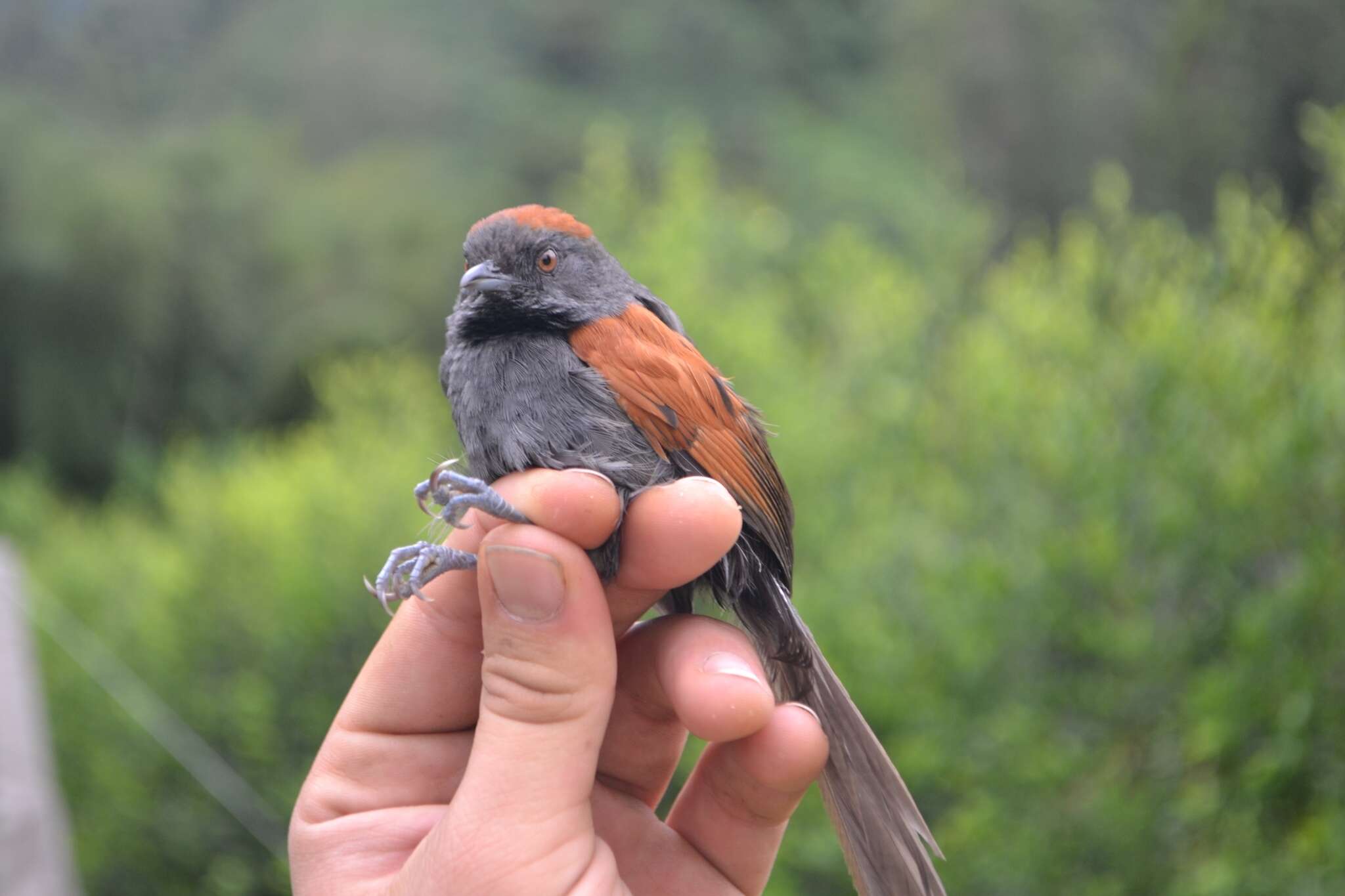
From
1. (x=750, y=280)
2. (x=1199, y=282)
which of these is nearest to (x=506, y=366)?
(x=1199, y=282)

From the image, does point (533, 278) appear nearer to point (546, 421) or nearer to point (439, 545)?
point (546, 421)

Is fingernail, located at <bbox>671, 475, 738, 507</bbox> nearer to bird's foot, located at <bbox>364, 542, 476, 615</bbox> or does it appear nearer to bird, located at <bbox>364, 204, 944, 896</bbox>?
bird, located at <bbox>364, 204, 944, 896</bbox>

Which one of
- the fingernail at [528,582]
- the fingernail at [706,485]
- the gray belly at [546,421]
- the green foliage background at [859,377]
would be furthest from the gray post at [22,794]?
the fingernail at [706,485]

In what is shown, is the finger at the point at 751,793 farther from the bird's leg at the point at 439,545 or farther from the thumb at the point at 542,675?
the bird's leg at the point at 439,545

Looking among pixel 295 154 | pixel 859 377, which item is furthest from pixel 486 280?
pixel 295 154

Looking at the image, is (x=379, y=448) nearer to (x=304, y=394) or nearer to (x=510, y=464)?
(x=510, y=464)

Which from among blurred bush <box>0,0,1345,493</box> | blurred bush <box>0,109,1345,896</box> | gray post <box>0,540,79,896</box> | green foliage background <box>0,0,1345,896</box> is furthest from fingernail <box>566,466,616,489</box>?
blurred bush <box>0,0,1345,493</box>

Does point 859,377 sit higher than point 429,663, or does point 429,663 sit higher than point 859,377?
point 429,663
